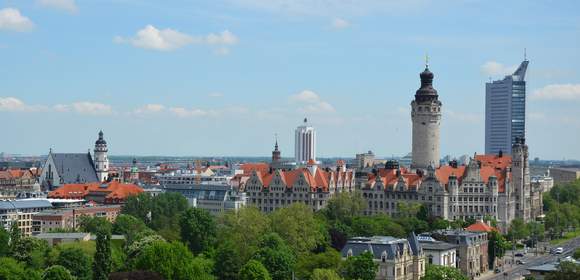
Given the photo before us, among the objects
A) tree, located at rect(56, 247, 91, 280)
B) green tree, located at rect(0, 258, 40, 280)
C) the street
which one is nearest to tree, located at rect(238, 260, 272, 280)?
tree, located at rect(56, 247, 91, 280)

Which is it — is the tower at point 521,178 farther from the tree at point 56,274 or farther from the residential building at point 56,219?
the tree at point 56,274

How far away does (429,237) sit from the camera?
110 meters

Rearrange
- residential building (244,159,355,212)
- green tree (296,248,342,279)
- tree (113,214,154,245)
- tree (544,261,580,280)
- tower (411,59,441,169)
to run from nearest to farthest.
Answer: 1. tree (544,261,580,280)
2. green tree (296,248,342,279)
3. tree (113,214,154,245)
4. residential building (244,159,355,212)
5. tower (411,59,441,169)

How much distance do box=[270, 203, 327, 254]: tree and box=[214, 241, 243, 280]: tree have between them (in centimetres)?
1064

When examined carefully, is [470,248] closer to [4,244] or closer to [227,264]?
[227,264]

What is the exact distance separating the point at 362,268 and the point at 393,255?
4.52m

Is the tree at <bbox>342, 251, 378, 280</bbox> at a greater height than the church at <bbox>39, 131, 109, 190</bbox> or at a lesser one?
lesser

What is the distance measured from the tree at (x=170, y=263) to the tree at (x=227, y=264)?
4105mm

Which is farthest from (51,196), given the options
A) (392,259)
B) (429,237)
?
(392,259)

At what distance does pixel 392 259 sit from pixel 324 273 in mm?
9584

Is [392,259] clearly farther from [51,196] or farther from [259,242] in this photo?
[51,196]

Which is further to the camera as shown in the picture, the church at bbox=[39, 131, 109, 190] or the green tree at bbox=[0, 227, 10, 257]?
the church at bbox=[39, 131, 109, 190]

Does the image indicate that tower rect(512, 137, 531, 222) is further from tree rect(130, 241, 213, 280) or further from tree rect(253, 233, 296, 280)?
tree rect(130, 241, 213, 280)

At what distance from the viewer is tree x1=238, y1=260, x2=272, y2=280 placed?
85938mm
